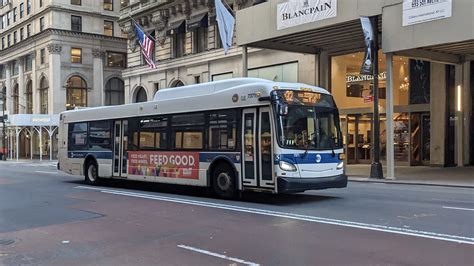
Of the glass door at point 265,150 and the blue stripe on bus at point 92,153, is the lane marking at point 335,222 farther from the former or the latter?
the blue stripe on bus at point 92,153

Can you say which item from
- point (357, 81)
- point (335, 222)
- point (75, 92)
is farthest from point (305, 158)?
point (75, 92)

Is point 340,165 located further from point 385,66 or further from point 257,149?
point 385,66

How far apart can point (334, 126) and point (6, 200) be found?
919cm

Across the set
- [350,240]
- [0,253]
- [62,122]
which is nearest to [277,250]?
[350,240]

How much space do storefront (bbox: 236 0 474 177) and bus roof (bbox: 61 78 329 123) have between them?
8.25 meters

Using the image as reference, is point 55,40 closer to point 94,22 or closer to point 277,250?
point 94,22

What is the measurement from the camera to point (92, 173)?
19656mm

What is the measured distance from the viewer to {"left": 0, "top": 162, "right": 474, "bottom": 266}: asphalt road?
7.18 metres

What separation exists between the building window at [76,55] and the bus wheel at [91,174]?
42178mm

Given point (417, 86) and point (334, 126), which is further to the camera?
point (417, 86)

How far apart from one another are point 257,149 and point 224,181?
157 cm

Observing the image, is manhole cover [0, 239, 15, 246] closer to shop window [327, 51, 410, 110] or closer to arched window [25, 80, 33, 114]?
shop window [327, 51, 410, 110]

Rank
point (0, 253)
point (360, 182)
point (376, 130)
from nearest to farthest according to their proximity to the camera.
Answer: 1. point (0, 253)
2. point (360, 182)
3. point (376, 130)

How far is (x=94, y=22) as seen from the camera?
60.0 m
